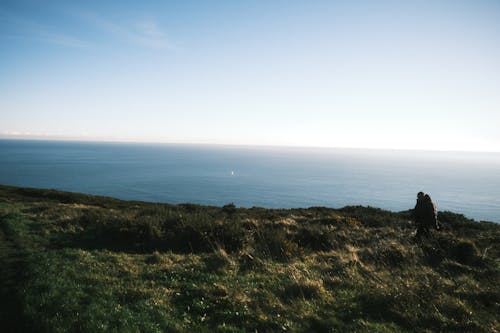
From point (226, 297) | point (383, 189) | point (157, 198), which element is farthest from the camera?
point (383, 189)

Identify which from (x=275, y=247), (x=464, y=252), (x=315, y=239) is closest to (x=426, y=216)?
(x=464, y=252)

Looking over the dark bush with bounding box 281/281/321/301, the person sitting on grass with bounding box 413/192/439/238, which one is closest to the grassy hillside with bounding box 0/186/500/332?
the dark bush with bounding box 281/281/321/301

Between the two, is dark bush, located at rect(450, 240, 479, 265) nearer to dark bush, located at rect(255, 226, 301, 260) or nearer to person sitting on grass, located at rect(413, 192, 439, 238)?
person sitting on grass, located at rect(413, 192, 439, 238)

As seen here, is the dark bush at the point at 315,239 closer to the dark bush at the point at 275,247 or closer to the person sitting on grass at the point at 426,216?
the dark bush at the point at 275,247

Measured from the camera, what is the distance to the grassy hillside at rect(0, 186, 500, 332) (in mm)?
6805

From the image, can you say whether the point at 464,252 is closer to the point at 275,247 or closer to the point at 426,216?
the point at 426,216

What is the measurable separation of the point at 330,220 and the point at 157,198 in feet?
248

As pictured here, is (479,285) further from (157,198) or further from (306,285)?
(157,198)

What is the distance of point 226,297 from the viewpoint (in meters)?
7.80

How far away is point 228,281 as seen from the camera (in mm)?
9219

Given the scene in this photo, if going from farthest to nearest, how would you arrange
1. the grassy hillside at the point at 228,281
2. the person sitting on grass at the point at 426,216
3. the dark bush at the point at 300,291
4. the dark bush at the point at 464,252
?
the person sitting on grass at the point at 426,216 < the dark bush at the point at 464,252 < the dark bush at the point at 300,291 < the grassy hillside at the point at 228,281

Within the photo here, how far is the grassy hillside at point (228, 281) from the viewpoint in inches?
268

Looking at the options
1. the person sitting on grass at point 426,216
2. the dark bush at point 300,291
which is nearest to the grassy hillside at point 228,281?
the dark bush at point 300,291

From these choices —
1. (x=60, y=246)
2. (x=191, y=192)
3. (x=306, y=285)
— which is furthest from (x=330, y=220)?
(x=191, y=192)
